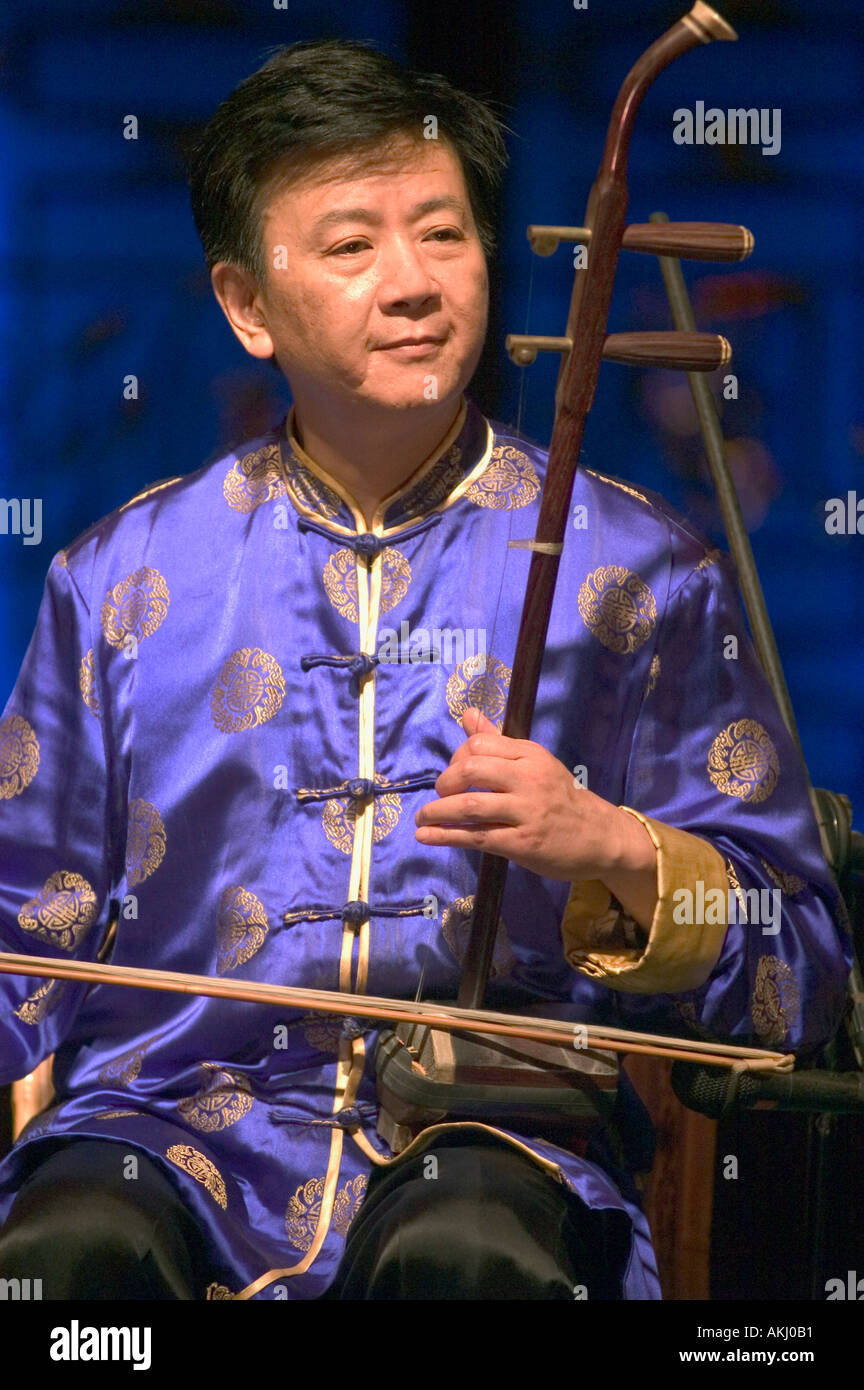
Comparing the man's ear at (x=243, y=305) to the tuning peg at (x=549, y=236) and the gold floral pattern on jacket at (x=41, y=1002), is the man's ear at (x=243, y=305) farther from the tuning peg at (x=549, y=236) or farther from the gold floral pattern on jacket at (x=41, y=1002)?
the gold floral pattern on jacket at (x=41, y=1002)

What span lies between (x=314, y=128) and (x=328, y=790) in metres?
0.61

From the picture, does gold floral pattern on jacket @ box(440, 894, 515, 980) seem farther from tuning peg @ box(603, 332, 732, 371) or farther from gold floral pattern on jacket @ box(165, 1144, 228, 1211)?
tuning peg @ box(603, 332, 732, 371)

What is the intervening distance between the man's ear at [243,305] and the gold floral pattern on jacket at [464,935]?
0.56 meters

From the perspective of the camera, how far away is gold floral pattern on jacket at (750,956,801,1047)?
1.60 metres

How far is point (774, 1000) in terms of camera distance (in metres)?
1.60

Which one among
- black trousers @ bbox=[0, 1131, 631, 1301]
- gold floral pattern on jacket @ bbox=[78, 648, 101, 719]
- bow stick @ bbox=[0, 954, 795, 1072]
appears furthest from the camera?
gold floral pattern on jacket @ bbox=[78, 648, 101, 719]

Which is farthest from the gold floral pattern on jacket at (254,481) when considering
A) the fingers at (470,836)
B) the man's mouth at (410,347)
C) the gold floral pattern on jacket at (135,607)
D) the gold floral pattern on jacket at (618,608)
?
the fingers at (470,836)

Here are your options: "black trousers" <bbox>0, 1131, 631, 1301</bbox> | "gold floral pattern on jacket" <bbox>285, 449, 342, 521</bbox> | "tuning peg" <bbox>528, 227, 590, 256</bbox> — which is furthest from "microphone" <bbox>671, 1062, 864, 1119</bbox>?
"tuning peg" <bbox>528, 227, 590, 256</bbox>

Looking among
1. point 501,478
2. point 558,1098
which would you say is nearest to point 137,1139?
point 558,1098

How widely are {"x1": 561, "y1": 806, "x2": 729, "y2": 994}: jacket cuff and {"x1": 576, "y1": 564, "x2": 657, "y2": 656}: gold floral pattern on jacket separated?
19cm

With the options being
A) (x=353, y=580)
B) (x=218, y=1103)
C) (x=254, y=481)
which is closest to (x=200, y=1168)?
(x=218, y=1103)

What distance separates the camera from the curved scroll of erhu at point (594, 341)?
1.46 meters

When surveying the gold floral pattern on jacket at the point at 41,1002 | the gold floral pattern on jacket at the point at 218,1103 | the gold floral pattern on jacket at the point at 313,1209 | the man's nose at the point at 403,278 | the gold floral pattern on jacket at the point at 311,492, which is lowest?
the gold floral pattern on jacket at the point at 313,1209

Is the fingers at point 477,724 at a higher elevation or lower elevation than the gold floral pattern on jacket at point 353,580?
lower
